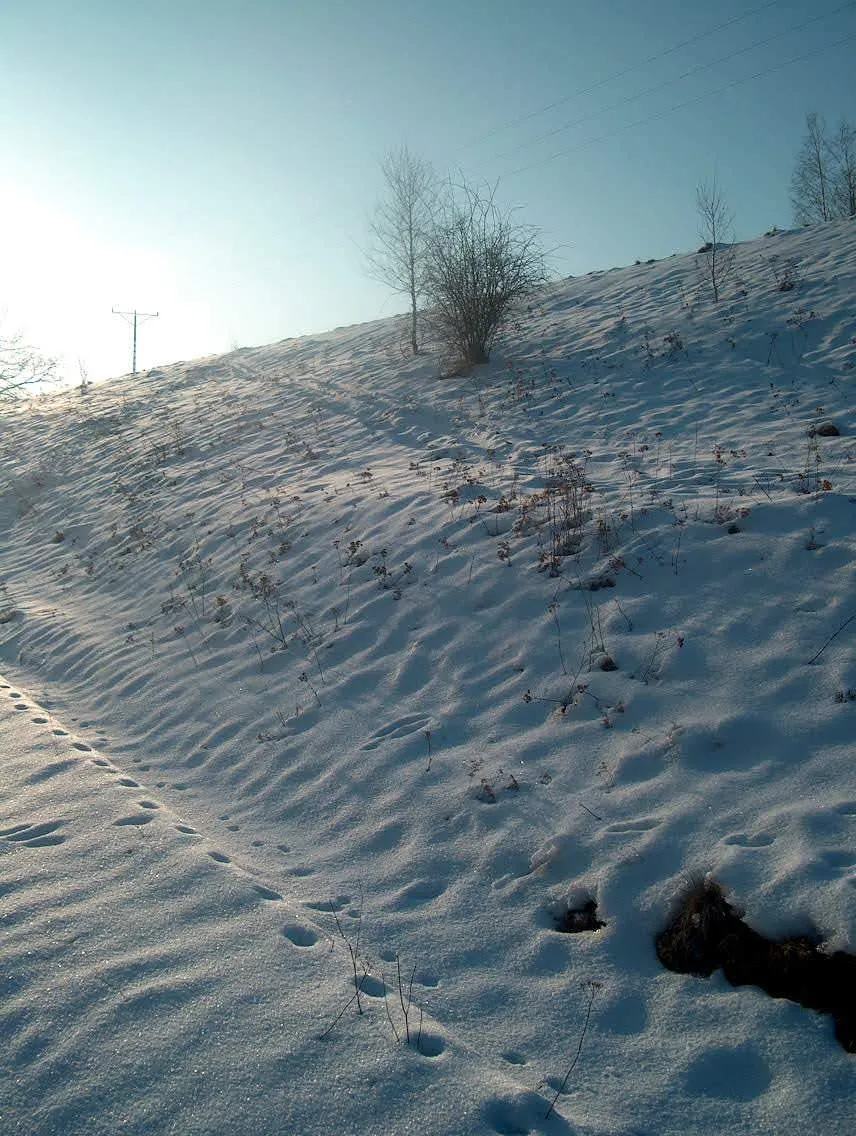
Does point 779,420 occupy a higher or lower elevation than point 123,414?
lower

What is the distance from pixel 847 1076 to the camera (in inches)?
105

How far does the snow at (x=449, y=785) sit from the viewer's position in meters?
2.90

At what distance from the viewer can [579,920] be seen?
12.0ft

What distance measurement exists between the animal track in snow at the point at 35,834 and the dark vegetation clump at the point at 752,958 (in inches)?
144

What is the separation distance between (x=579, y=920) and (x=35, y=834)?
11.2 feet

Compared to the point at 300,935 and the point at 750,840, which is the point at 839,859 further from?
the point at 300,935

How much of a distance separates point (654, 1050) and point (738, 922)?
0.70 m

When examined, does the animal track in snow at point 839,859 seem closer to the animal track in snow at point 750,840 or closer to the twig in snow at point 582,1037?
the animal track in snow at point 750,840

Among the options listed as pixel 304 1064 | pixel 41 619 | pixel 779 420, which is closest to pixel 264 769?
pixel 304 1064

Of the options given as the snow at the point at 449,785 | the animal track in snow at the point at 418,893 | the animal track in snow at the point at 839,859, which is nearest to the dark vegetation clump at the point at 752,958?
the snow at the point at 449,785

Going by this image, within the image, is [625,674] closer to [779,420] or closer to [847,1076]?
[847,1076]

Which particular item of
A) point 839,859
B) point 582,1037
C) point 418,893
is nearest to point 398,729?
point 418,893

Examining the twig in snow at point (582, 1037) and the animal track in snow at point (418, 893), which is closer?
the twig in snow at point (582, 1037)

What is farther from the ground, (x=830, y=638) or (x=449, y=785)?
(x=830, y=638)
